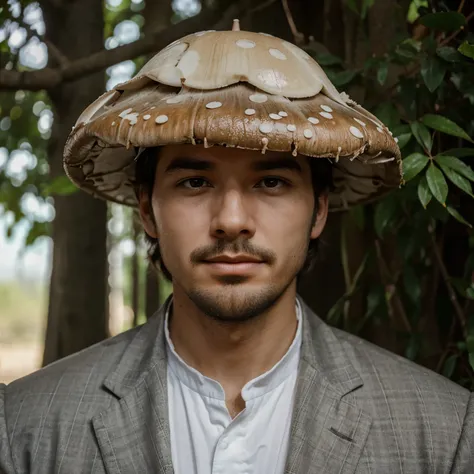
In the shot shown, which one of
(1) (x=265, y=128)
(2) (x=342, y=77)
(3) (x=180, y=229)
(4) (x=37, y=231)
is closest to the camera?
(1) (x=265, y=128)

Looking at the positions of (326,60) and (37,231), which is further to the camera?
(37,231)

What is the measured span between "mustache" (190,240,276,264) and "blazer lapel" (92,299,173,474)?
1.14 feet

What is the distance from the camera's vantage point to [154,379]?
1758 mm

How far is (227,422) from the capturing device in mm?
1735

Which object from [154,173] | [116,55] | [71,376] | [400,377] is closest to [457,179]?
[400,377]

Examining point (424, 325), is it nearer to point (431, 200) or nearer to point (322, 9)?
point (431, 200)

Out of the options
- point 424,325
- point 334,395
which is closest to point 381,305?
point 424,325

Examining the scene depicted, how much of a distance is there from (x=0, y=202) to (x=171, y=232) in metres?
2.38

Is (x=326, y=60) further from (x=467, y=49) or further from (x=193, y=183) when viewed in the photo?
(x=193, y=183)

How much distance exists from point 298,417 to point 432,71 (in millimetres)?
989

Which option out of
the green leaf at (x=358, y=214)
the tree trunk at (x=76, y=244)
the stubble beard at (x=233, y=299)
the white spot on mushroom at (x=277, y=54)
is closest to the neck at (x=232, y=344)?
the stubble beard at (x=233, y=299)

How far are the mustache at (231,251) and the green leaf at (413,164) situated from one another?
46 centimetres

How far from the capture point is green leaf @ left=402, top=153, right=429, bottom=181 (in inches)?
72.0

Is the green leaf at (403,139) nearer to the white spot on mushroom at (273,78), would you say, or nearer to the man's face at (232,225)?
the man's face at (232,225)
